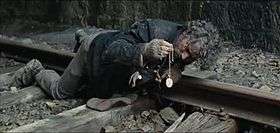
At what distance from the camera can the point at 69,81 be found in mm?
4746

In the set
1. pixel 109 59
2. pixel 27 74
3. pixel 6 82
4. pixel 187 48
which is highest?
pixel 187 48

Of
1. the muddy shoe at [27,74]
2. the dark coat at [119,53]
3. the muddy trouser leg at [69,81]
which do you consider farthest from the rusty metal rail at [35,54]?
the dark coat at [119,53]

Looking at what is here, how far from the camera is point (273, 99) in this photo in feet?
12.6

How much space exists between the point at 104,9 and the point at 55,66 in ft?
8.79

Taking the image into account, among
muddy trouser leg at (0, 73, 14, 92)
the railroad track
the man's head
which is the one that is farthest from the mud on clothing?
muddy trouser leg at (0, 73, 14, 92)

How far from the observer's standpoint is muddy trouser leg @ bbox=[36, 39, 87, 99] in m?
4.64

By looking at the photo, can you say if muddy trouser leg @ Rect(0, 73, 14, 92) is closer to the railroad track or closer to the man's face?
the railroad track

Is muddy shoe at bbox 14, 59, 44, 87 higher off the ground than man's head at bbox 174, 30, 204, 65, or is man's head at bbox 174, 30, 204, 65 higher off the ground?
man's head at bbox 174, 30, 204, 65

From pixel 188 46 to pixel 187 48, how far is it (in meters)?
0.02

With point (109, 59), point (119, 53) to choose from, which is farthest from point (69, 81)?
point (119, 53)

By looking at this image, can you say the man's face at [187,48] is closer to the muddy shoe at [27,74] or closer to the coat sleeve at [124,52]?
the coat sleeve at [124,52]

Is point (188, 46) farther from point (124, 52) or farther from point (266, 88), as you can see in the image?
point (266, 88)

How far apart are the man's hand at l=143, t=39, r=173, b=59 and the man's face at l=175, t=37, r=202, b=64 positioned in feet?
0.56

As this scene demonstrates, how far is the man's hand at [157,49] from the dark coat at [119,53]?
0.10 m
